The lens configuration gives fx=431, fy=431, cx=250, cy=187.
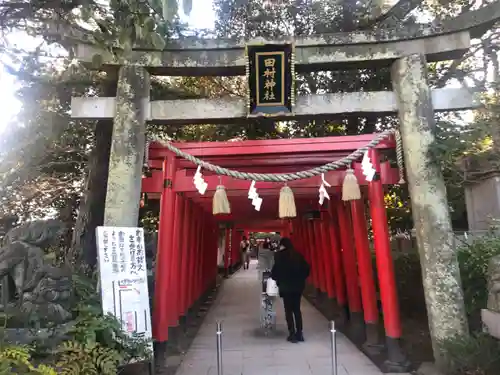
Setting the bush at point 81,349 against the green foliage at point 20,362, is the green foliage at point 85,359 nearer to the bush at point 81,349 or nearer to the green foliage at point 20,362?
the bush at point 81,349

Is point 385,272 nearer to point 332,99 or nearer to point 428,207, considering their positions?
point 428,207

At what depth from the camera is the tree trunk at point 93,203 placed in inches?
321

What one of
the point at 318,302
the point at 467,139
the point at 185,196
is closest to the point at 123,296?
the point at 185,196

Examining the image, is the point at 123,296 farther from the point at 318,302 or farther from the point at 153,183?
the point at 318,302

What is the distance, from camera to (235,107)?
6.66m

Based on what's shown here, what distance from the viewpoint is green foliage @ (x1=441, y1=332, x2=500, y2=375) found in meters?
5.00

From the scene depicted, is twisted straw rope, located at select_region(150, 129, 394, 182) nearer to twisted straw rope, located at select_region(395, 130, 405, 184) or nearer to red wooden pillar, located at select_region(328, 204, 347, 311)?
twisted straw rope, located at select_region(395, 130, 405, 184)

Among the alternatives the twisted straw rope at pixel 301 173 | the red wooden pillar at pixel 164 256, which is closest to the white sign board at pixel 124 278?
the red wooden pillar at pixel 164 256

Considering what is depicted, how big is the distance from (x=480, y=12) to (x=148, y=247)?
24.4ft

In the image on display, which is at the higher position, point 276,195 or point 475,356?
point 276,195

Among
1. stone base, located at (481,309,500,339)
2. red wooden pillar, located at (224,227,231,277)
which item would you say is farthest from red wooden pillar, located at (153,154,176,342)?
red wooden pillar, located at (224,227,231,277)

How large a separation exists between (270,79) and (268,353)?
14.1ft

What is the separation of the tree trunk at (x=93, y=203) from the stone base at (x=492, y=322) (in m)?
6.31

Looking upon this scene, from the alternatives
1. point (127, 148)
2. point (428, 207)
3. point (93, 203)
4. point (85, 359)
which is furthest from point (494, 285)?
point (93, 203)
